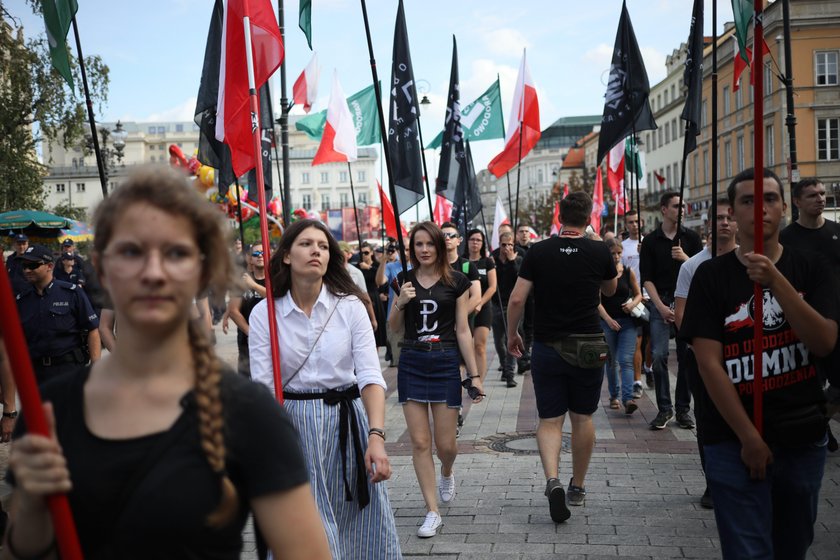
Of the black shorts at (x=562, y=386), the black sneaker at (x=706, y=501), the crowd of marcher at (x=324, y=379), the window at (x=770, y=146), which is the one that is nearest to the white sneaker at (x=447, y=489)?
the crowd of marcher at (x=324, y=379)

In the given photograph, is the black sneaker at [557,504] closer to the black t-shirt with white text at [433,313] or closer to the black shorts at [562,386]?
the black shorts at [562,386]

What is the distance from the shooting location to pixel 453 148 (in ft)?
38.0

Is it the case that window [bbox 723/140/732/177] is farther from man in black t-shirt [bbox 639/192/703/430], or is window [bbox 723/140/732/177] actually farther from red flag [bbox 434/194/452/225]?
man in black t-shirt [bbox 639/192/703/430]

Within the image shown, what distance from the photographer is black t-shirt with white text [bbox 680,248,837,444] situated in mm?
3465

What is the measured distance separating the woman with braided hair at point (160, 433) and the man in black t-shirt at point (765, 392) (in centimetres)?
203

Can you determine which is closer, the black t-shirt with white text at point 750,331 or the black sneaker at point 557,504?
the black t-shirt with white text at point 750,331

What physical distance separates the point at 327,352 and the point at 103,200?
2.26 meters

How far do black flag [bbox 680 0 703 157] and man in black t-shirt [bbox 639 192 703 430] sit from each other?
3.55ft

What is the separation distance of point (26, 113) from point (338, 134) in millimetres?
12661

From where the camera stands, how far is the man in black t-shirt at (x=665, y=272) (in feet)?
28.8

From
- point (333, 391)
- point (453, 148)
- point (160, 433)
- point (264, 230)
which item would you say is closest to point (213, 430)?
point (160, 433)

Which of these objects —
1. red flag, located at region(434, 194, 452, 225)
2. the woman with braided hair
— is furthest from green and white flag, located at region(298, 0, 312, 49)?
red flag, located at region(434, 194, 452, 225)

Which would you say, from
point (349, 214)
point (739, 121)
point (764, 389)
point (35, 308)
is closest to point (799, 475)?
point (764, 389)

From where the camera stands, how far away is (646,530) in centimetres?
570
